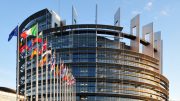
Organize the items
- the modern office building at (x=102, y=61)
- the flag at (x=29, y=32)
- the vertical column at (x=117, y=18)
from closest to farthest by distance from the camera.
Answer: the flag at (x=29, y=32)
the modern office building at (x=102, y=61)
the vertical column at (x=117, y=18)

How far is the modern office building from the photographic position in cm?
17350

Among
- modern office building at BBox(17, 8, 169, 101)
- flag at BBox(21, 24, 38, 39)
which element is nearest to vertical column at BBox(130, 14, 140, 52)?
modern office building at BBox(17, 8, 169, 101)

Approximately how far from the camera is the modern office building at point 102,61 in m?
174

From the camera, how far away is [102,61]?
6934 inches

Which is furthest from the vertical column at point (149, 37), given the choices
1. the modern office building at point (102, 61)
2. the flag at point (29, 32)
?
the flag at point (29, 32)

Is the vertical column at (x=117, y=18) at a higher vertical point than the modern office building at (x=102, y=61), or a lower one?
→ higher

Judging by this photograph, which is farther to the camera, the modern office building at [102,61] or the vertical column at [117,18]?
the vertical column at [117,18]

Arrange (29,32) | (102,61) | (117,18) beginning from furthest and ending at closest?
(117,18) < (102,61) < (29,32)

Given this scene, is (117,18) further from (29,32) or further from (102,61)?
(29,32)

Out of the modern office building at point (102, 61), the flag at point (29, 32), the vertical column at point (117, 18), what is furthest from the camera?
the vertical column at point (117, 18)

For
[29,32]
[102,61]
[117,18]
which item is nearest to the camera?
[29,32]

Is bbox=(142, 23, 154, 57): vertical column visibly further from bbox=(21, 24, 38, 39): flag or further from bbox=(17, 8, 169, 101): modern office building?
bbox=(21, 24, 38, 39): flag

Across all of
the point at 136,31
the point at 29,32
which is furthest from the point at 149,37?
the point at 29,32

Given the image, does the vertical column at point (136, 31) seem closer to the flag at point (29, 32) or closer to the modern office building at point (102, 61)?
the modern office building at point (102, 61)
